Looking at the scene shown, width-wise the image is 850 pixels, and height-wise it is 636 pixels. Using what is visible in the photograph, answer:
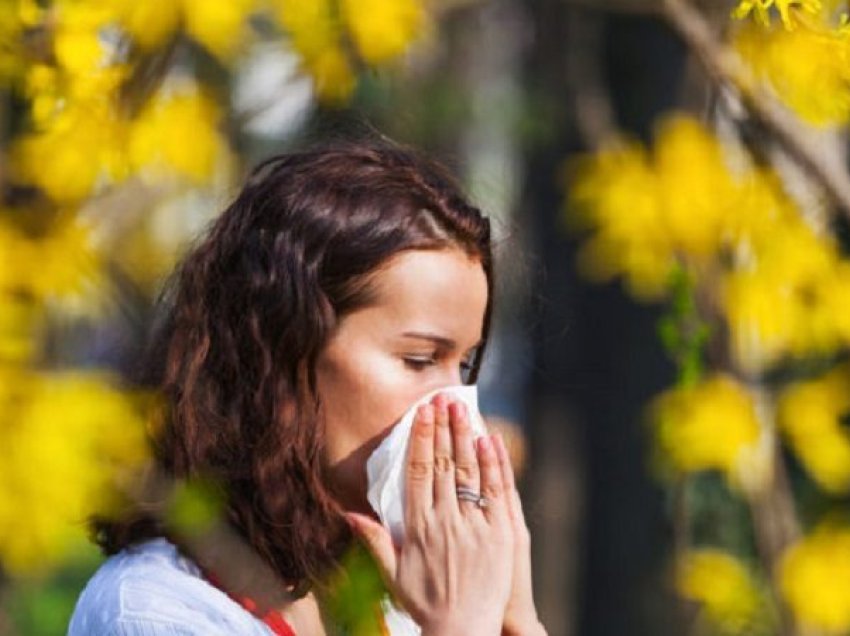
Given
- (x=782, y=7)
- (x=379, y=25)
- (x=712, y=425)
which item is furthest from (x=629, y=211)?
(x=782, y=7)

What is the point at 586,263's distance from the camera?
694cm

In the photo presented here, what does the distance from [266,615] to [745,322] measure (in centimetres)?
223

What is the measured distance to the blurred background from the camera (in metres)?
3.46

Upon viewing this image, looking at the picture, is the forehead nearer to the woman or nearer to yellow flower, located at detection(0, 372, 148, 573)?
the woman

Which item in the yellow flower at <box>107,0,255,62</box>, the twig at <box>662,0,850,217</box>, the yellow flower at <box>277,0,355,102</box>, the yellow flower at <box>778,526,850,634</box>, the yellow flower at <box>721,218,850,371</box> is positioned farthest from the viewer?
the yellow flower at <box>778,526,850,634</box>

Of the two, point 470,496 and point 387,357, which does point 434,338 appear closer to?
point 387,357

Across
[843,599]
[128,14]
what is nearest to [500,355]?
[843,599]

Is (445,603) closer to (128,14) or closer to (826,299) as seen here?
(128,14)

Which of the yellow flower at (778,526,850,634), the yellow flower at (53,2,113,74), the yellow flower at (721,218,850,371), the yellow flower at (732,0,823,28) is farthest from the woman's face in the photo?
the yellow flower at (778,526,850,634)

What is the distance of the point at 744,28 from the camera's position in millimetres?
4082

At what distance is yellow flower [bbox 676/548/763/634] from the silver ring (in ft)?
8.12

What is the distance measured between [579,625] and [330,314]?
16.7ft

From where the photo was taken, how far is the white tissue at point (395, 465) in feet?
9.31

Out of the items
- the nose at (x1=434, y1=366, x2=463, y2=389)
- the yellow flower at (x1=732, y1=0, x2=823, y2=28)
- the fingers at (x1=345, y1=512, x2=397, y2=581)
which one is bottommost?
the fingers at (x1=345, y1=512, x2=397, y2=581)
